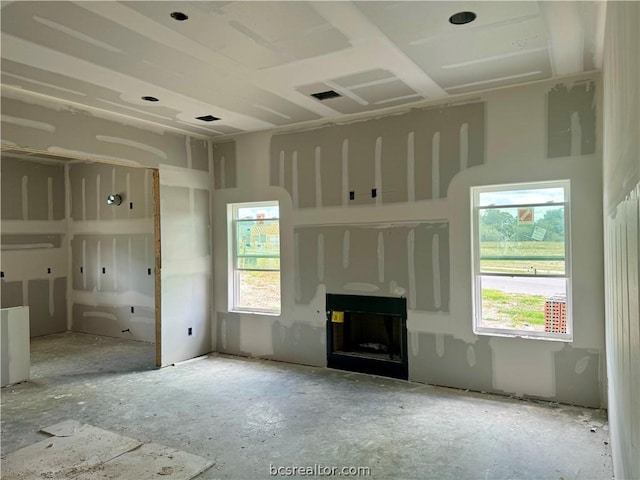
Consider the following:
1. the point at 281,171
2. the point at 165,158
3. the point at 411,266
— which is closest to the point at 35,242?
the point at 165,158

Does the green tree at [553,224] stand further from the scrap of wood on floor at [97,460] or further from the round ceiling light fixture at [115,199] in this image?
the round ceiling light fixture at [115,199]

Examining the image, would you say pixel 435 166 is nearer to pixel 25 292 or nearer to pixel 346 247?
pixel 346 247

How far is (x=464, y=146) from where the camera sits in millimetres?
4418

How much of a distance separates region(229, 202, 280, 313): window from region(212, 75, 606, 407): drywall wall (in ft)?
0.49

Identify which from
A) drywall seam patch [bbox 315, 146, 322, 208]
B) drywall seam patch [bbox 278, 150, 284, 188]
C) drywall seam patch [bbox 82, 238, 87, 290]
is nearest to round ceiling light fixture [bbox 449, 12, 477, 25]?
drywall seam patch [bbox 315, 146, 322, 208]

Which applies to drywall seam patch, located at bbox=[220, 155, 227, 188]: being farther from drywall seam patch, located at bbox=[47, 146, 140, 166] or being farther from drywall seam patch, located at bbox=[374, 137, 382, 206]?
drywall seam patch, located at bbox=[374, 137, 382, 206]

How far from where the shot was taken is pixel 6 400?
4289mm

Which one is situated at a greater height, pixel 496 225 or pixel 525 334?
pixel 496 225

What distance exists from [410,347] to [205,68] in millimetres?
3489

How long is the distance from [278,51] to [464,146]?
7.25 feet

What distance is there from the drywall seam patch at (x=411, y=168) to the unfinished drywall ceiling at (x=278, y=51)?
0.43 m

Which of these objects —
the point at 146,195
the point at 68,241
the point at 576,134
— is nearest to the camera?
the point at 576,134

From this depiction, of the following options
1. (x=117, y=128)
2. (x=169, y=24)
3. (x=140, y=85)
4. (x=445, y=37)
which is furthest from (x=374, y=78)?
(x=117, y=128)

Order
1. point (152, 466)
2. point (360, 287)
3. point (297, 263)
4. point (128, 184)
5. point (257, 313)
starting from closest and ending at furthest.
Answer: point (152, 466)
point (360, 287)
point (297, 263)
point (257, 313)
point (128, 184)
